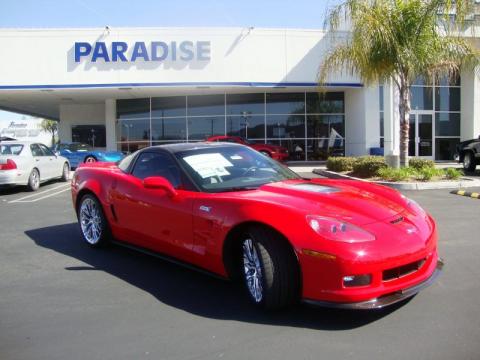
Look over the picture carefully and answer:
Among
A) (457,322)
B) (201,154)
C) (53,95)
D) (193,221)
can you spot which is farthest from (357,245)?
(53,95)

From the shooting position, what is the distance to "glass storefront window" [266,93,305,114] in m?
24.0

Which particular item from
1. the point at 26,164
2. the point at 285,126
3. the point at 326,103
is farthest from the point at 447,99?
the point at 26,164

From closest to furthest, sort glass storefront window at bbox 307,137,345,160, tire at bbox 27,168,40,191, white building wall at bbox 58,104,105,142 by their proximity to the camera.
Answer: tire at bbox 27,168,40,191 < glass storefront window at bbox 307,137,345,160 < white building wall at bbox 58,104,105,142

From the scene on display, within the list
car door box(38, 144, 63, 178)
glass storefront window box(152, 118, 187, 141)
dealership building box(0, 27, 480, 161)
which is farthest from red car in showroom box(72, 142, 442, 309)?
glass storefront window box(152, 118, 187, 141)

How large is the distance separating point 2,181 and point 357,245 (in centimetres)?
1087

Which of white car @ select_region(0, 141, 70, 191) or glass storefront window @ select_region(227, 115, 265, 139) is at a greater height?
glass storefront window @ select_region(227, 115, 265, 139)

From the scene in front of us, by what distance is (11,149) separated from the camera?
40.9 feet

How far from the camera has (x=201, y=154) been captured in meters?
4.80

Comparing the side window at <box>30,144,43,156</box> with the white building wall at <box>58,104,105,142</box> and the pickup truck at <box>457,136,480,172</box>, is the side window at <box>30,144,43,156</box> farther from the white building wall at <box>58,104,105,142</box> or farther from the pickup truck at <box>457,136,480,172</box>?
the white building wall at <box>58,104,105,142</box>

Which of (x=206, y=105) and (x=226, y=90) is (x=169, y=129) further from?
(x=226, y=90)

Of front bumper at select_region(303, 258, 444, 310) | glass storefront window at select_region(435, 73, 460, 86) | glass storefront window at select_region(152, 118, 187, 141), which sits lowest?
front bumper at select_region(303, 258, 444, 310)

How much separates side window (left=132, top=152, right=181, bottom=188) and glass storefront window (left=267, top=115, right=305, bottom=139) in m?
18.9

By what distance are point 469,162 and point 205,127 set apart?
13.2 metres

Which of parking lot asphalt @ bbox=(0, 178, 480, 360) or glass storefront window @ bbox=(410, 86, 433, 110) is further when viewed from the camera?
glass storefront window @ bbox=(410, 86, 433, 110)
